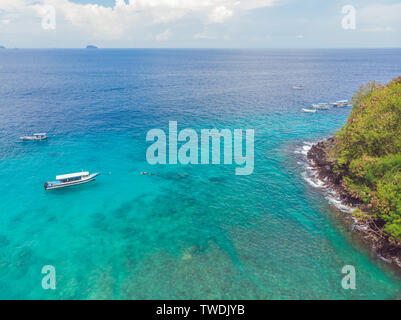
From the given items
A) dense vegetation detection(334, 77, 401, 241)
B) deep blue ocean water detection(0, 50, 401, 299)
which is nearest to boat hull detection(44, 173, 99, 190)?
deep blue ocean water detection(0, 50, 401, 299)

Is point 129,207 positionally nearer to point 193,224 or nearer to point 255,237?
point 193,224

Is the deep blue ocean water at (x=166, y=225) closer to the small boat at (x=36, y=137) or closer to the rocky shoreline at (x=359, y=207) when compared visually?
the small boat at (x=36, y=137)

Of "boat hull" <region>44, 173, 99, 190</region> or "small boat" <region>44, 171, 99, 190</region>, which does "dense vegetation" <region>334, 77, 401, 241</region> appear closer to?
"boat hull" <region>44, 173, 99, 190</region>

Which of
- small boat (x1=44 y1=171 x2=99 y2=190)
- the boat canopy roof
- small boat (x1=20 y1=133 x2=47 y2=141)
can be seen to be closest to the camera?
small boat (x1=44 y1=171 x2=99 y2=190)

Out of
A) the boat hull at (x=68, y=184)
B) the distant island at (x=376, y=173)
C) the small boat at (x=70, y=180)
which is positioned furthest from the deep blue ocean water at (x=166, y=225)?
the distant island at (x=376, y=173)

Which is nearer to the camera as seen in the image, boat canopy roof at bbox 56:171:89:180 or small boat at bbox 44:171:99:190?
small boat at bbox 44:171:99:190

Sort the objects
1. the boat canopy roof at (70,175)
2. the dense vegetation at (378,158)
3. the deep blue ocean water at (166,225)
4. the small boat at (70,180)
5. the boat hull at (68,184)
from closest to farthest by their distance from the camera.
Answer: the deep blue ocean water at (166,225) → the dense vegetation at (378,158) → the boat hull at (68,184) → the small boat at (70,180) → the boat canopy roof at (70,175)

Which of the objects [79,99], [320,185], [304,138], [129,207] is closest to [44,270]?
[129,207]

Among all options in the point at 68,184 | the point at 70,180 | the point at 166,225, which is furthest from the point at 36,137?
the point at 166,225

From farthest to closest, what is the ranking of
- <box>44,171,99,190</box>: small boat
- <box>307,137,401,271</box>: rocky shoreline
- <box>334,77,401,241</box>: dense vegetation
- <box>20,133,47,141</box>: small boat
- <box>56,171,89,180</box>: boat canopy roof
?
<box>20,133,47,141</box>: small boat < <box>56,171,89,180</box>: boat canopy roof < <box>44,171,99,190</box>: small boat < <box>307,137,401,271</box>: rocky shoreline < <box>334,77,401,241</box>: dense vegetation
